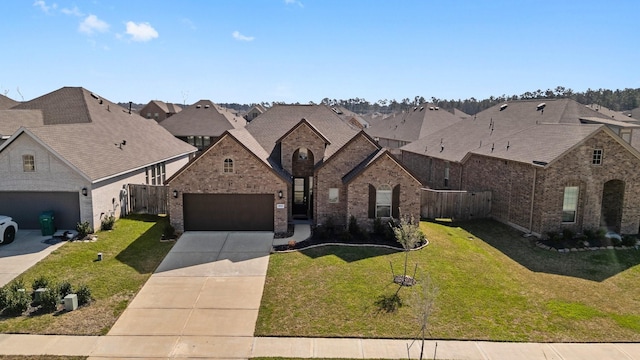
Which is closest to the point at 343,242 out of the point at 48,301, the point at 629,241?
the point at 48,301

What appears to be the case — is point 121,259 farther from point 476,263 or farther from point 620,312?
point 620,312

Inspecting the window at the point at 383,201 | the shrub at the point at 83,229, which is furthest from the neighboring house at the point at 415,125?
the shrub at the point at 83,229

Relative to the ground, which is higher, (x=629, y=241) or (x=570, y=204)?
(x=570, y=204)

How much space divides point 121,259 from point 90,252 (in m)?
1.60

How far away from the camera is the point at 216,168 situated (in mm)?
20234

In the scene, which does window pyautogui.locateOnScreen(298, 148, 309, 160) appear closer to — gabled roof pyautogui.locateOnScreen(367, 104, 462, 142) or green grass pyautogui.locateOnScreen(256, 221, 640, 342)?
green grass pyautogui.locateOnScreen(256, 221, 640, 342)

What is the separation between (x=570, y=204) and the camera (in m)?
21.0

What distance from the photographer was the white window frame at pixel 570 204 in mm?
20875

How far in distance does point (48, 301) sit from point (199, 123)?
1583 inches

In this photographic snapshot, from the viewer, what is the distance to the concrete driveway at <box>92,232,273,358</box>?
1084 centimetres

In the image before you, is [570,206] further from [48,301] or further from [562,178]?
[48,301]

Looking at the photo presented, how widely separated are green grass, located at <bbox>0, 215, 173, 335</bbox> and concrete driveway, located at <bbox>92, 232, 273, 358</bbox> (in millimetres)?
493

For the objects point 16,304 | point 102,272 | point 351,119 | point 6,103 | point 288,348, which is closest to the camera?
point 288,348

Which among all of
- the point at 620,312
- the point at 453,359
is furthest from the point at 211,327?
the point at 620,312
